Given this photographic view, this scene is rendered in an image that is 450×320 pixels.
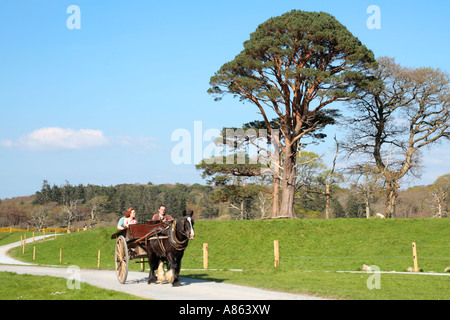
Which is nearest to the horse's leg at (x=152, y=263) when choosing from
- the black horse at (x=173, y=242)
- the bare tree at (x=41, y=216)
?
the black horse at (x=173, y=242)

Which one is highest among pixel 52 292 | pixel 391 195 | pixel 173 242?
pixel 391 195

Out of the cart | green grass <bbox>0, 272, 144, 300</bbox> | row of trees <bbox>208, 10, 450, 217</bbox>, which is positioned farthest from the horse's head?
row of trees <bbox>208, 10, 450, 217</bbox>

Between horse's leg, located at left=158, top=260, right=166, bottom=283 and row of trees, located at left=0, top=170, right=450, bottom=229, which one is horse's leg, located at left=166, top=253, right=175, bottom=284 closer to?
horse's leg, located at left=158, top=260, right=166, bottom=283

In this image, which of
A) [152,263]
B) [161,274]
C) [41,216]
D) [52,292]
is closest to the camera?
[52,292]

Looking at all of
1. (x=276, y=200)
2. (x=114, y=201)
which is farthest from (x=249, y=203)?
(x=114, y=201)

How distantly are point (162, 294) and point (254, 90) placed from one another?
2830 centimetres

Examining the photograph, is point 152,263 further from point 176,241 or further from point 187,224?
point 187,224

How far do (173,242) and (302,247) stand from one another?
20.1 m

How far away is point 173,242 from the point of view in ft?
41.9

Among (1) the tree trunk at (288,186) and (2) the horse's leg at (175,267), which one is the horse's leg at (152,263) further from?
(1) the tree trunk at (288,186)

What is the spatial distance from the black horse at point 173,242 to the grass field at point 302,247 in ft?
14.2
